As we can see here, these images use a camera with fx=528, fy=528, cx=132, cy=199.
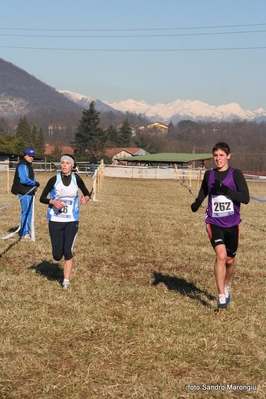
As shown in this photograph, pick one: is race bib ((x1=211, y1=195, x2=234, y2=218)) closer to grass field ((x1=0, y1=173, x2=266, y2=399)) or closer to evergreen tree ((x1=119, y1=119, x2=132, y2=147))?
grass field ((x1=0, y1=173, x2=266, y2=399))

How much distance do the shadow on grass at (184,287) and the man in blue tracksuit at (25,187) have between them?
3.64 m

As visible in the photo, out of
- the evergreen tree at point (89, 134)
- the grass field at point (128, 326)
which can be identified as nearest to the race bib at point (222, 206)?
the grass field at point (128, 326)

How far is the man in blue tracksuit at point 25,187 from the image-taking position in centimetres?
1094

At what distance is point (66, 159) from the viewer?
7.16 m

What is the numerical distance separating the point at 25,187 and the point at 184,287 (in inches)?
188

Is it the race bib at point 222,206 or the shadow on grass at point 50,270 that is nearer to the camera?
the race bib at point 222,206

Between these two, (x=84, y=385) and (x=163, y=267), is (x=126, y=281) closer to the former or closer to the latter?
(x=163, y=267)

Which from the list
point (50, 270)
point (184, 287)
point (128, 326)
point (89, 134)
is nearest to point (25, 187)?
point (50, 270)

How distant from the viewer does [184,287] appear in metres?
7.70

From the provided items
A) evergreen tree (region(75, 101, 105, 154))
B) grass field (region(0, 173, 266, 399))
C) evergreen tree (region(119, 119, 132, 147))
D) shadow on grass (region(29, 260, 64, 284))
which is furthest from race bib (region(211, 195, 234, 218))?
evergreen tree (region(119, 119, 132, 147))

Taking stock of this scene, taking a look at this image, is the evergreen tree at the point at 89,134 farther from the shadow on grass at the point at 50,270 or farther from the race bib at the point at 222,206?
the race bib at the point at 222,206

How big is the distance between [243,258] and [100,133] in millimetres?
92616

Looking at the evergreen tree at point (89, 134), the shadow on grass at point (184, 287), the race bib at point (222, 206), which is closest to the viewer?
the race bib at point (222, 206)

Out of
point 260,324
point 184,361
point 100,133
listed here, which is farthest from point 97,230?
point 100,133
